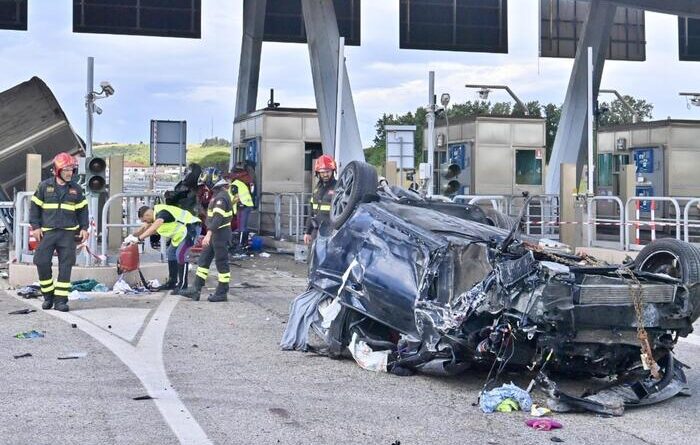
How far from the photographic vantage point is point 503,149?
75.3 ft

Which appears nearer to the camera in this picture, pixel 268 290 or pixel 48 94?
pixel 268 290

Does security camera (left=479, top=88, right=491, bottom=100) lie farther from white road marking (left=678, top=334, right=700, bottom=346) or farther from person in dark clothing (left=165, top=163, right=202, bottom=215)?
white road marking (left=678, top=334, right=700, bottom=346)

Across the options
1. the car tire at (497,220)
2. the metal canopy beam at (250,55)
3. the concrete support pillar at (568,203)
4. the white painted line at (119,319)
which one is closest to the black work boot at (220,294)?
the white painted line at (119,319)

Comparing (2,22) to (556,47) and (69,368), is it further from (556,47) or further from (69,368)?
(69,368)

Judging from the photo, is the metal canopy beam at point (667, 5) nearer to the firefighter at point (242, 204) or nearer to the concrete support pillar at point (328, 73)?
the concrete support pillar at point (328, 73)

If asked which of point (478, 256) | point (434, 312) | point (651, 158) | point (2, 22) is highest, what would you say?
point (2, 22)

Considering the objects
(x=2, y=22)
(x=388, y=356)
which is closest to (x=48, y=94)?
(x=2, y=22)

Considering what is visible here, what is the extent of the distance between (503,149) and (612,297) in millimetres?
17007

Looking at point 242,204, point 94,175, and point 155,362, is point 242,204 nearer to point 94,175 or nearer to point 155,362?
point 94,175

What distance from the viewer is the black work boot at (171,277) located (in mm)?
13352

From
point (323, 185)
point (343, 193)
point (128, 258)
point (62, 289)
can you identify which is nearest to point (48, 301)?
point (62, 289)

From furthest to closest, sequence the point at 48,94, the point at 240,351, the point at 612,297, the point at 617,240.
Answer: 1. the point at 48,94
2. the point at 617,240
3. the point at 240,351
4. the point at 612,297

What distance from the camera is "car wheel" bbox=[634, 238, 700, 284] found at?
21.9 ft

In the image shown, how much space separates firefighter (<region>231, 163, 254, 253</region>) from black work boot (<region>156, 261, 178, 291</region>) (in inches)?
233
